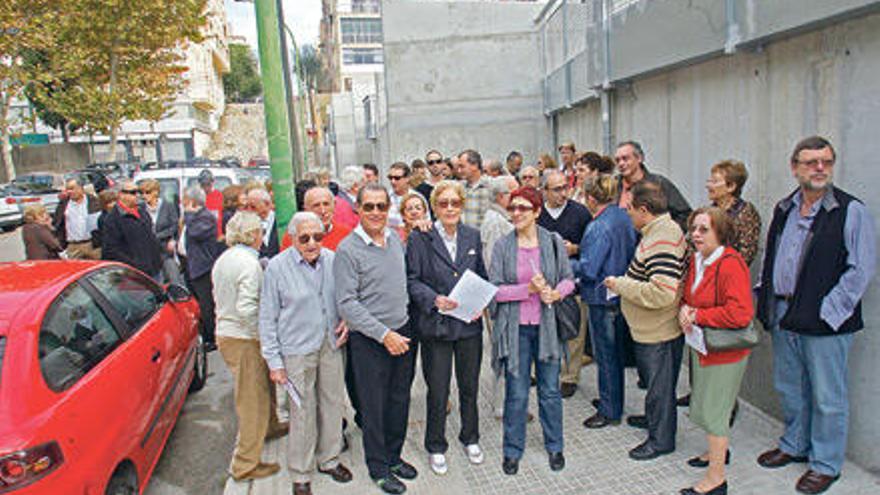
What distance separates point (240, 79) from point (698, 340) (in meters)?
91.3

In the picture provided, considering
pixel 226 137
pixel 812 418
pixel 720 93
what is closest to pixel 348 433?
pixel 812 418

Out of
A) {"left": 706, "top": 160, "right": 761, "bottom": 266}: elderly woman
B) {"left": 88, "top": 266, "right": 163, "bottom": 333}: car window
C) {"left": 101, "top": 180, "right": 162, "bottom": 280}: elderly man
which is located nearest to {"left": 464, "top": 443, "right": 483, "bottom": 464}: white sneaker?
{"left": 706, "top": 160, "right": 761, "bottom": 266}: elderly woman

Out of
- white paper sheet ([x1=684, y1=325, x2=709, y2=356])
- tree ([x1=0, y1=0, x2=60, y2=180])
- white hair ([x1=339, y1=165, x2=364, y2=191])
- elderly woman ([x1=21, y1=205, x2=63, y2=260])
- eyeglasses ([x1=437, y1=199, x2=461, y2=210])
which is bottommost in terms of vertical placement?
white paper sheet ([x1=684, y1=325, x2=709, y2=356])

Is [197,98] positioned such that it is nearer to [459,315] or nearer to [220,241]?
[220,241]

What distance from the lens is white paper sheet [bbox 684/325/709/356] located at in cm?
337

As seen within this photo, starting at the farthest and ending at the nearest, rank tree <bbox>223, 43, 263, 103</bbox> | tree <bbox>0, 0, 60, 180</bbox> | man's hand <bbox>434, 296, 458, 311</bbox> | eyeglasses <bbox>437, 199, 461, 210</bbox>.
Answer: tree <bbox>223, 43, 263, 103</bbox> → tree <bbox>0, 0, 60, 180</bbox> → eyeglasses <bbox>437, 199, 461, 210</bbox> → man's hand <bbox>434, 296, 458, 311</bbox>

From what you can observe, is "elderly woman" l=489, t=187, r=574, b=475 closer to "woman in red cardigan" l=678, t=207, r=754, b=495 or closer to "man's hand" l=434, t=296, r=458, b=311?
"man's hand" l=434, t=296, r=458, b=311

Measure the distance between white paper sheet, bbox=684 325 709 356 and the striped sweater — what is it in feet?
0.72

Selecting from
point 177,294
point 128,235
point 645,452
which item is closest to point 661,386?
point 645,452

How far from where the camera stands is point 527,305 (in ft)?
12.4

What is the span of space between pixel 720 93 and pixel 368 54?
7572 centimetres

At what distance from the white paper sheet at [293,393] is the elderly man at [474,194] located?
2.40 metres

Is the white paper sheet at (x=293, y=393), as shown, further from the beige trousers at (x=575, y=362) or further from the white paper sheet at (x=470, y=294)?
the beige trousers at (x=575, y=362)

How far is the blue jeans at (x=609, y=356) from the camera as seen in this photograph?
4316mm
